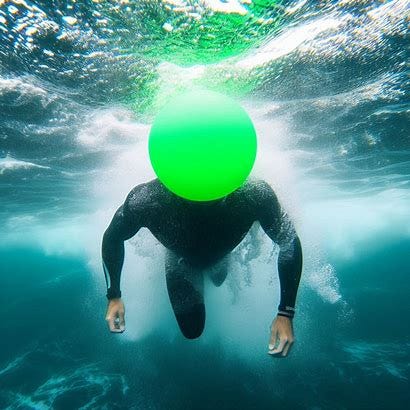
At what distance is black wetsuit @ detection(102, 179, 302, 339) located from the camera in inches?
114

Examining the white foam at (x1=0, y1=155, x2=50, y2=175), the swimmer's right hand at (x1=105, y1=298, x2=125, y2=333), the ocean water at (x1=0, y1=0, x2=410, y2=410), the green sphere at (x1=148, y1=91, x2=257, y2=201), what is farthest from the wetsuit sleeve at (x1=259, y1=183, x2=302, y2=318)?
the white foam at (x1=0, y1=155, x2=50, y2=175)

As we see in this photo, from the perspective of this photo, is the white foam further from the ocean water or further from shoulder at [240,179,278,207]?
shoulder at [240,179,278,207]

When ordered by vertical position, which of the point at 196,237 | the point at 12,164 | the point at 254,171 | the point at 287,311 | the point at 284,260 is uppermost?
the point at 12,164

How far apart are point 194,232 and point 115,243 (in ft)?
3.39

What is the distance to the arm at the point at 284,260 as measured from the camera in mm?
2717

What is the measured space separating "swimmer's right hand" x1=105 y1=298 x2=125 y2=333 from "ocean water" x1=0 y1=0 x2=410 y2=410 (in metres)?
4.62

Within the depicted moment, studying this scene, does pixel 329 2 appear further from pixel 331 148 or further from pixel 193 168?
pixel 331 148

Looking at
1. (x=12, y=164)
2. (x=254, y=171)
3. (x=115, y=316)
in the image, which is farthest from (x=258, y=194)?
(x=12, y=164)

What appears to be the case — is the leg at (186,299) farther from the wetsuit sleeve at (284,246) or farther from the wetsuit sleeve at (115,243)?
the wetsuit sleeve at (284,246)

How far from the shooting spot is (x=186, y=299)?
324cm

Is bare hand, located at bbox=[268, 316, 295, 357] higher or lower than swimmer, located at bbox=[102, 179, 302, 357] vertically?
lower

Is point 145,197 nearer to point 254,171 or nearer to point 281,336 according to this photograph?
point 281,336

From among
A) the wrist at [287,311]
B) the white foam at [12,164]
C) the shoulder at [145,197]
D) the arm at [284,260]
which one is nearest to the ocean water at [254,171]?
the white foam at [12,164]

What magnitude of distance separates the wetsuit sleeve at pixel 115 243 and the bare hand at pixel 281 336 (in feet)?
5.99
